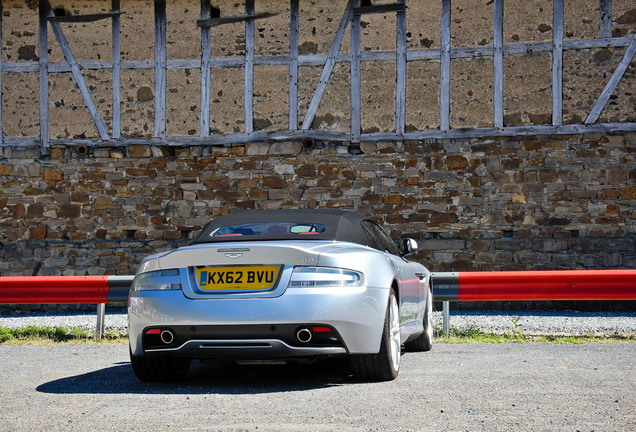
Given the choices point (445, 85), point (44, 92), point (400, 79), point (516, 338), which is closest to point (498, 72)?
point (445, 85)

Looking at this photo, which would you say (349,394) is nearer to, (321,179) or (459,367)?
(459,367)

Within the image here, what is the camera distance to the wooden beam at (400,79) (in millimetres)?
11555

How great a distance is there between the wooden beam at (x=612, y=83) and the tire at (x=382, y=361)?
7946 mm

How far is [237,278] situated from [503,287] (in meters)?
3.91

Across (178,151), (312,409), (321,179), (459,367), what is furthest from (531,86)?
(312,409)

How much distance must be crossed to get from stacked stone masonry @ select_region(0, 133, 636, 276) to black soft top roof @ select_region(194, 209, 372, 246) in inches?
245

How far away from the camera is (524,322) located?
334 inches

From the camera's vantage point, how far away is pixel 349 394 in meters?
4.05

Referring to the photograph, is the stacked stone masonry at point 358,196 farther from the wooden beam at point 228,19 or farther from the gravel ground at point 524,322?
the wooden beam at point 228,19

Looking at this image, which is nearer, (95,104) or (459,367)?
(459,367)

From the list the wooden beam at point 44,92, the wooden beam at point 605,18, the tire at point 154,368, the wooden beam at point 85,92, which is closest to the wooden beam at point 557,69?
the wooden beam at point 605,18

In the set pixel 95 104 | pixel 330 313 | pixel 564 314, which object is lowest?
pixel 564 314

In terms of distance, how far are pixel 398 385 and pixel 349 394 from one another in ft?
1.43

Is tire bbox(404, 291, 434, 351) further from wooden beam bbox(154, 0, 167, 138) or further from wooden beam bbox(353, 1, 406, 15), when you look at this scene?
wooden beam bbox(154, 0, 167, 138)
